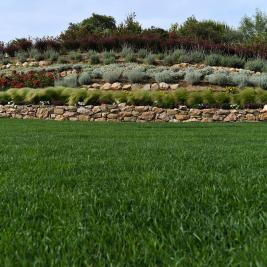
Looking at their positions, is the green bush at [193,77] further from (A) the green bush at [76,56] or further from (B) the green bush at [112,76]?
(A) the green bush at [76,56]

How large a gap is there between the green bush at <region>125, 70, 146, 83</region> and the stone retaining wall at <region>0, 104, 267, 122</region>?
3.15 metres

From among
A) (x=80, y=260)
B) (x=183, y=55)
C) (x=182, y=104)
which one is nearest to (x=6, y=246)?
(x=80, y=260)

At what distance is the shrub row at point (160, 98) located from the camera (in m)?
17.0

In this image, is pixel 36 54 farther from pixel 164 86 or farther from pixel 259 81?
pixel 259 81

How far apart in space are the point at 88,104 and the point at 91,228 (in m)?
14.9

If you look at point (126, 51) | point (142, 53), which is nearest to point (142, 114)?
point (142, 53)

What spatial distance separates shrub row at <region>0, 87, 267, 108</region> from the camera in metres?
17.0

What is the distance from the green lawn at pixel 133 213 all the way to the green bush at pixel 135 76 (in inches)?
586

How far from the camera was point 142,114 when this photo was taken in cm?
1667

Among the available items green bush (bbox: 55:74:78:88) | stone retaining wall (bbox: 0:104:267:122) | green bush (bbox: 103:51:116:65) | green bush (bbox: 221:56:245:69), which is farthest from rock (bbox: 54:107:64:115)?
green bush (bbox: 221:56:245:69)

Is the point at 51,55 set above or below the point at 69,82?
above

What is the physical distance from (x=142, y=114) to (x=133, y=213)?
45.3 ft

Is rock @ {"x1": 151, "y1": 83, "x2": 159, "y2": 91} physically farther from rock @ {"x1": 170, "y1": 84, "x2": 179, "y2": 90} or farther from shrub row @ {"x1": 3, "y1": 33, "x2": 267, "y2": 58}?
shrub row @ {"x1": 3, "y1": 33, "x2": 267, "y2": 58}

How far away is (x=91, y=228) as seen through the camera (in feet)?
8.58
